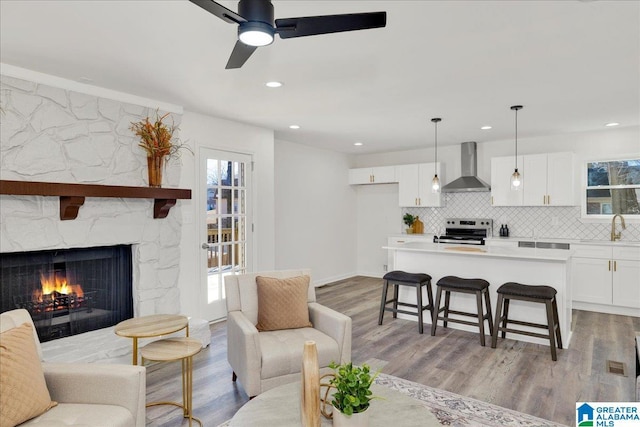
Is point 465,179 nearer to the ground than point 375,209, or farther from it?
farther from it

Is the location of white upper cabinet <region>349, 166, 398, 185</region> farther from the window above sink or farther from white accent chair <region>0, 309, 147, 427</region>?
white accent chair <region>0, 309, 147, 427</region>

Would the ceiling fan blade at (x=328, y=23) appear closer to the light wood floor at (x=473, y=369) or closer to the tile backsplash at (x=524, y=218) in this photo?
the light wood floor at (x=473, y=369)

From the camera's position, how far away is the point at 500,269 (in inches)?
167

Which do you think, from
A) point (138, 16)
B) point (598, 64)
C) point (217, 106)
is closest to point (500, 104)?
point (598, 64)

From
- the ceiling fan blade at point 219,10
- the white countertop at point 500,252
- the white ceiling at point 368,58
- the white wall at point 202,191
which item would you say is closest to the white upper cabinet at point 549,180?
the white ceiling at point 368,58

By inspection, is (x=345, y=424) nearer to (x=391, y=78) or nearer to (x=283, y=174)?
(x=391, y=78)

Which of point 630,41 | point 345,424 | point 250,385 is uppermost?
point 630,41

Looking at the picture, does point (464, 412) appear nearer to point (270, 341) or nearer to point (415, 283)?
point (270, 341)

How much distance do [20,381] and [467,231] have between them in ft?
20.5

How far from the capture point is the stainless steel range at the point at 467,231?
20.6ft

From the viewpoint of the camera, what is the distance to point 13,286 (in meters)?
3.24

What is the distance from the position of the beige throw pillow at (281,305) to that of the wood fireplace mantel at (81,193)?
1525mm

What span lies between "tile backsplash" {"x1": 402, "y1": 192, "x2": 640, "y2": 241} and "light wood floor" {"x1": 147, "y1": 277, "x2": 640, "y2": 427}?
54.5 inches

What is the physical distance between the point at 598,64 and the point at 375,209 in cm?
502
